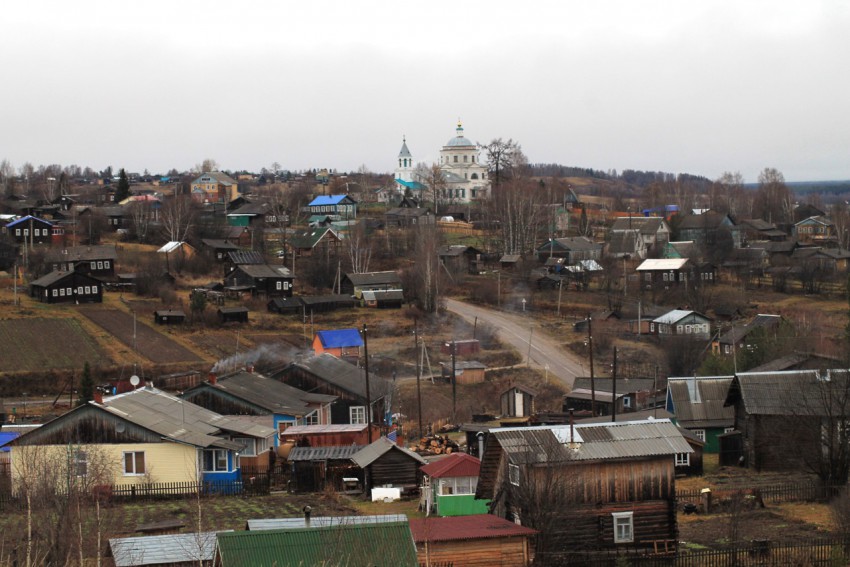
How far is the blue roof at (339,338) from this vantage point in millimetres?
49812

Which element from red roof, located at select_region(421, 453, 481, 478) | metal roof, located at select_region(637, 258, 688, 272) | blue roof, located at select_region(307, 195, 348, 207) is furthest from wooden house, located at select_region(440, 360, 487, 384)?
blue roof, located at select_region(307, 195, 348, 207)

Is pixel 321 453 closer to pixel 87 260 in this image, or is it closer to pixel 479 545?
pixel 479 545

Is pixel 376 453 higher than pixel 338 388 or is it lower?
higher

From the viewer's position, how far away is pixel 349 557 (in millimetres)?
14039

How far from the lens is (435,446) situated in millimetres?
32469

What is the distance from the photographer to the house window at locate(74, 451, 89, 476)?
23094 mm

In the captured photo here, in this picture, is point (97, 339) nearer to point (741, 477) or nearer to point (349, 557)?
point (741, 477)

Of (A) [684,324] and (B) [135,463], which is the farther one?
(A) [684,324]

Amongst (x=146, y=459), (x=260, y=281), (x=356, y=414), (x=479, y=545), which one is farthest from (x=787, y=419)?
(x=260, y=281)

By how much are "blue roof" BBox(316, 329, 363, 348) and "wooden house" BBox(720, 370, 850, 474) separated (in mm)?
23472

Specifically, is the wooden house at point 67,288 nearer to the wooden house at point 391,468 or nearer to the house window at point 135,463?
the house window at point 135,463

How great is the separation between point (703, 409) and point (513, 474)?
46.7ft

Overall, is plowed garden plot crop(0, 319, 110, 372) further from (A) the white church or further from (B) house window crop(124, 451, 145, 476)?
(A) the white church

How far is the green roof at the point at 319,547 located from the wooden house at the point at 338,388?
21340 mm
